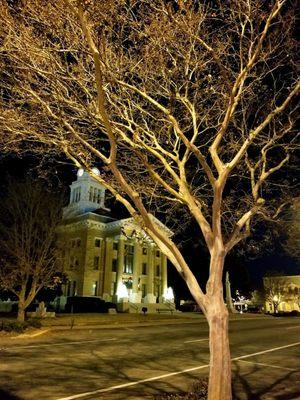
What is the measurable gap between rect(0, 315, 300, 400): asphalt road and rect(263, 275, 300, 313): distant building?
2741 inches

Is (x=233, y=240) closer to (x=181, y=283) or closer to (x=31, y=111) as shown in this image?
(x=31, y=111)

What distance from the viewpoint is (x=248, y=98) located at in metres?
9.44

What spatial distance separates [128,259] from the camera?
60250 mm

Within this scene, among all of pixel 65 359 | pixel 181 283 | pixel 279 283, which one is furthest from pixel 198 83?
pixel 279 283

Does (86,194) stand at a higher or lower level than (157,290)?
higher

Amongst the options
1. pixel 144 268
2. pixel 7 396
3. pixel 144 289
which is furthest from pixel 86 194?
pixel 7 396

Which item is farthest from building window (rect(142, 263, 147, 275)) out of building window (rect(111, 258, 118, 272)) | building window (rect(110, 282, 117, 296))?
building window (rect(110, 282, 117, 296))

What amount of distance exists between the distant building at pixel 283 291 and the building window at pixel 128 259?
35.4 meters

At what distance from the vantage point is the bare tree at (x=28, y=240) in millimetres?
25281

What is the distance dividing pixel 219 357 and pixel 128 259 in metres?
55.0

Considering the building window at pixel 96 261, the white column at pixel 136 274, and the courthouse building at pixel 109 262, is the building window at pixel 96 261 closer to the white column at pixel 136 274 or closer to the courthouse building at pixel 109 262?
the courthouse building at pixel 109 262

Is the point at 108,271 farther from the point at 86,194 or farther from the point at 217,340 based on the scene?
the point at 217,340

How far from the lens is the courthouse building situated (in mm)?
53938

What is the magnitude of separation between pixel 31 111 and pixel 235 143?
5.10 metres
